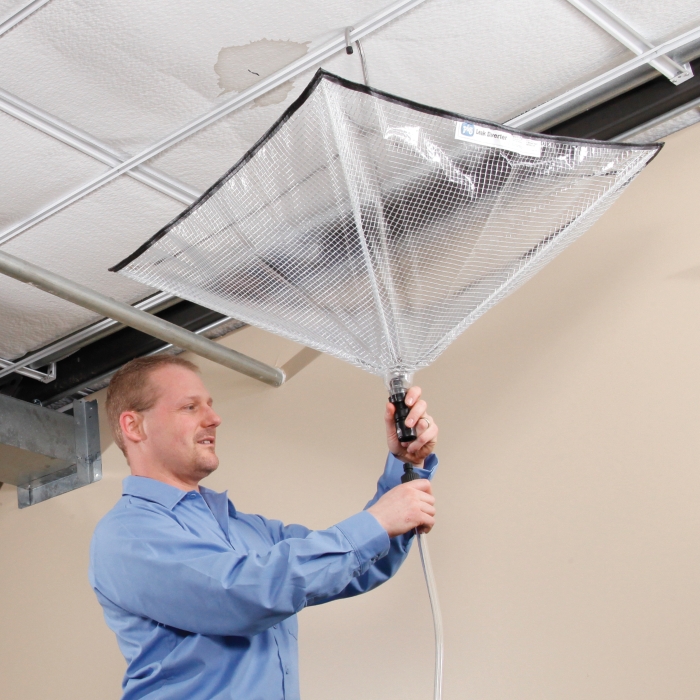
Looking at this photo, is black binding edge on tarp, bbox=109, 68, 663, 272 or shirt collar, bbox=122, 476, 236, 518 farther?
shirt collar, bbox=122, 476, 236, 518

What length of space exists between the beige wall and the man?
44cm

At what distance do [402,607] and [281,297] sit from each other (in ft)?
3.25

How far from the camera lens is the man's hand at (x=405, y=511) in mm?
1501

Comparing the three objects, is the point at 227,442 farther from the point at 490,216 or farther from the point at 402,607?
the point at 490,216

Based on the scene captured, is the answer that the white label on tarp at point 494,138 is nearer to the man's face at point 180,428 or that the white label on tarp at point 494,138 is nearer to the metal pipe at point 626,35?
the metal pipe at point 626,35

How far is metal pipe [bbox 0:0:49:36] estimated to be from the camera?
69.1 inches

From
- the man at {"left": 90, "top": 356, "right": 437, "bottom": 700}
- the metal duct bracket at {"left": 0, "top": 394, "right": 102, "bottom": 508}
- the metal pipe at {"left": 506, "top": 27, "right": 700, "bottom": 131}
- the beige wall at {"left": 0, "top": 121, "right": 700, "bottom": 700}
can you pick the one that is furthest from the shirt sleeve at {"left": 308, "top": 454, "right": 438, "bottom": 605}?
the metal duct bracket at {"left": 0, "top": 394, "right": 102, "bottom": 508}

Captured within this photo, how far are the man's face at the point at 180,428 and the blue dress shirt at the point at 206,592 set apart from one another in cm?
12

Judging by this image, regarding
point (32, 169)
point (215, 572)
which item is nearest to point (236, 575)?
point (215, 572)

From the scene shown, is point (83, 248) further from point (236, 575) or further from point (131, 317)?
point (236, 575)

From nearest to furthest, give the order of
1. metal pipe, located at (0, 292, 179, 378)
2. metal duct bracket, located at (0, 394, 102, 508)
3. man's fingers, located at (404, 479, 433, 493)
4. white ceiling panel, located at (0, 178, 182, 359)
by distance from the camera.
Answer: man's fingers, located at (404, 479, 433, 493), white ceiling panel, located at (0, 178, 182, 359), metal pipe, located at (0, 292, 179, 378), metal duct bracket, located at (0, 394, 102, 508)

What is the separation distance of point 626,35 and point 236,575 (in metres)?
1.45

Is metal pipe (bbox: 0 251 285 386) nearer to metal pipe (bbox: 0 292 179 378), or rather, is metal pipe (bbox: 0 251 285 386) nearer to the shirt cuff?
metal pipe (bbox: 0 292 179 378)

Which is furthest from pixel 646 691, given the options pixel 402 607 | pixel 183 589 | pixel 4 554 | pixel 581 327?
pixel 4 554
